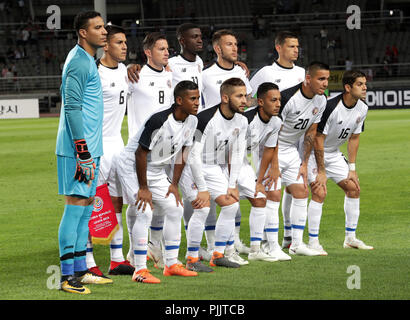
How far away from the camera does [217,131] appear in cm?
668

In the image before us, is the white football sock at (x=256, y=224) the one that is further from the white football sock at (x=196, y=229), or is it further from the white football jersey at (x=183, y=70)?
the white football jersey at (x=183, y=70)

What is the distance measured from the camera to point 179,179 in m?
6.46

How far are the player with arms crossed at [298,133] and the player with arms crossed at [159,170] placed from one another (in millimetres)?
1519

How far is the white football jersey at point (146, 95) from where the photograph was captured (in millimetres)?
7098

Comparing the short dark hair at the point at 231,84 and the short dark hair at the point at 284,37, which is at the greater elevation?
the short dark hair at the point at 284,37

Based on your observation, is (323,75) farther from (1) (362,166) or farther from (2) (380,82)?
(2) (380,82)

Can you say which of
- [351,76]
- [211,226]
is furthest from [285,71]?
[211,226]

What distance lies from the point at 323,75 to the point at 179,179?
1.91 m

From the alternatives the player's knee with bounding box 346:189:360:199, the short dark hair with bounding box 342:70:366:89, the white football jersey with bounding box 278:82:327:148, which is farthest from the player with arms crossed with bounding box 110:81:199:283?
the player's knee with bounding box 346:189:360:199

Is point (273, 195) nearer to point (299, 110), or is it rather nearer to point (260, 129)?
point (260, 129)

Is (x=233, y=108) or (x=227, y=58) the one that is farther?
(x=227, y=58)

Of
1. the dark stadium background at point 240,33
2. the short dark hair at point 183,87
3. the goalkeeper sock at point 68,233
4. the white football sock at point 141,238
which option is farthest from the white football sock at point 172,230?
the dark stadium background at point 240,33

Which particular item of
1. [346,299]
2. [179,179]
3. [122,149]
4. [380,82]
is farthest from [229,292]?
[380,82]

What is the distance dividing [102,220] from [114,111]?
1085mm
